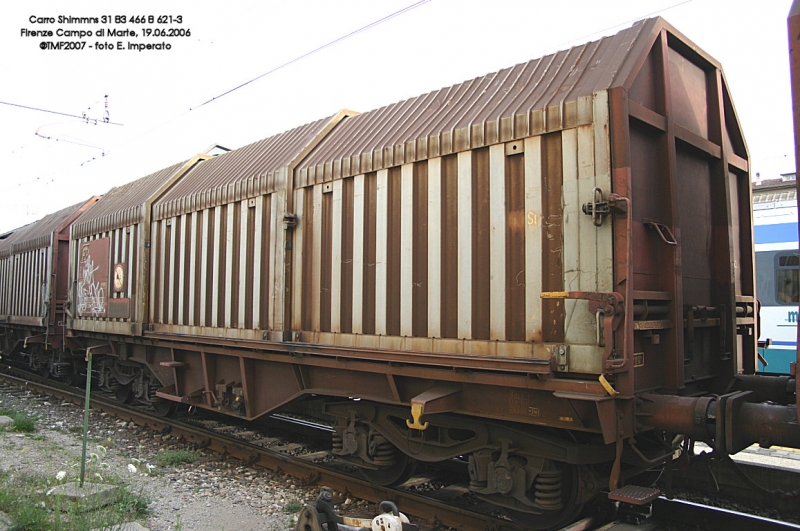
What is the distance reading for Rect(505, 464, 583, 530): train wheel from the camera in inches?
185

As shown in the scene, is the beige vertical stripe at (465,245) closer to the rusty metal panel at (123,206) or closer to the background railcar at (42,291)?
the rusty metal panel at (123,206)

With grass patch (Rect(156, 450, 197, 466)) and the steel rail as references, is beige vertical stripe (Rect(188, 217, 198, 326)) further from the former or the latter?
grass patch (Rect(156, 450, 197, 466))

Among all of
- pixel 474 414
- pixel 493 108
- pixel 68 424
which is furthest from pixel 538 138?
pixel 68 424

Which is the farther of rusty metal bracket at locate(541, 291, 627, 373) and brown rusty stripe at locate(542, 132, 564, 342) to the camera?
brown rusty stripe at locate(542, 132, 564, 342)

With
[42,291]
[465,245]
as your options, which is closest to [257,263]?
[465,245]

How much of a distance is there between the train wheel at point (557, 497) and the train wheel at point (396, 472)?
1.54 metres

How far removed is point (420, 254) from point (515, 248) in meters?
1.12

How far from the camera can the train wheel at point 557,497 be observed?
15.4 feet

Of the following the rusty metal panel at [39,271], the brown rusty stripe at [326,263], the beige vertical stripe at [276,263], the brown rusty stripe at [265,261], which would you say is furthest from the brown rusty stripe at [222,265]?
the rusty metal panel at [39,271]

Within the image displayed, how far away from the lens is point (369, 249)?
620 cm

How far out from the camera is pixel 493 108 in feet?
17.2

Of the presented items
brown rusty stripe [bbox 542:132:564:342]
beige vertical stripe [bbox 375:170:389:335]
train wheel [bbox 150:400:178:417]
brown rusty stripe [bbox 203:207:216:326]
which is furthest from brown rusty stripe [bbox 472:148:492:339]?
train wheel [bbox 150:400:178:417]

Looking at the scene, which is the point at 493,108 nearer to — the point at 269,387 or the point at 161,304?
the point at 269,387

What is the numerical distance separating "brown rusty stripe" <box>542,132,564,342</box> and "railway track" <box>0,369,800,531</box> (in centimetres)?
166
